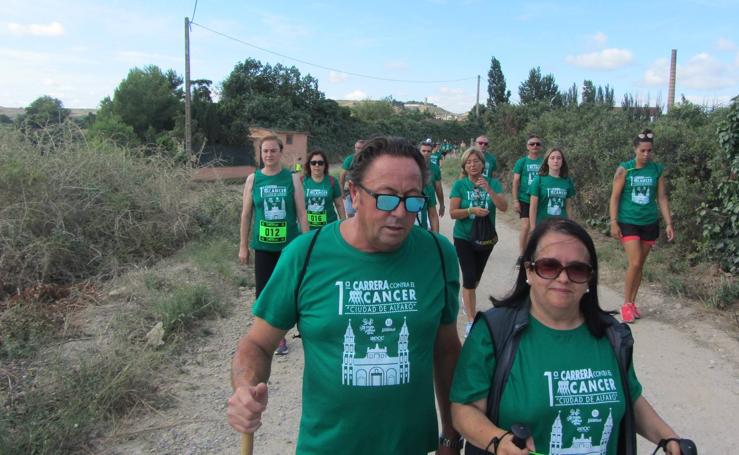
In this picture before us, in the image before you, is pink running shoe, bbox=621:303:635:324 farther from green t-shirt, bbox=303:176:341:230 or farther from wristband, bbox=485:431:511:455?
wristband, bbox=485:431:511:455

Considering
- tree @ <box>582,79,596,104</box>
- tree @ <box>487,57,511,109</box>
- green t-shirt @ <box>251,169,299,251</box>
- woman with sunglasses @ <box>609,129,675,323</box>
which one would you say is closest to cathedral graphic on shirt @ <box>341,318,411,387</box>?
green t-shirt @ <box>251,169,299,251</box>

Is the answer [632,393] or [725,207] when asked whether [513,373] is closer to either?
[632,393]

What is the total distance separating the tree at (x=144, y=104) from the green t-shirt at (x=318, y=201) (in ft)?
99.7

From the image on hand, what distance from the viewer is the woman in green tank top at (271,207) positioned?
492 centimetres

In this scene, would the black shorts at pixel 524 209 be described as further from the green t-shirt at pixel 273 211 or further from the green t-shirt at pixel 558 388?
the green t-shirt at pixel 558 388

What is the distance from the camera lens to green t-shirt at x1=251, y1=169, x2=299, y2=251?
4.91 metres

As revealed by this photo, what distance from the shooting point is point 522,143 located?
56.5 feet

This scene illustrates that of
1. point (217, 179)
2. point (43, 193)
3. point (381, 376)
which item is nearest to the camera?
point (381, 376)

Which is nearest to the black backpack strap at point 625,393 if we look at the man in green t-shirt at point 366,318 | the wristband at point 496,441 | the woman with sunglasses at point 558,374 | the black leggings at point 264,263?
the woman with sunglasses at point 558,374

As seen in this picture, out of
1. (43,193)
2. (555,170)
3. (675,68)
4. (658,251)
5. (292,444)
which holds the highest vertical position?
(675,68)

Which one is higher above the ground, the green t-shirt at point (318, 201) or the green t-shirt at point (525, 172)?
the green t-shirt at point (525, 172)

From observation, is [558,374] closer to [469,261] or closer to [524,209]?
[469,261]

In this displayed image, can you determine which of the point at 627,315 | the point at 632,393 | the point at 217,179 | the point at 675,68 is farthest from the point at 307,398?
the point at 675,68

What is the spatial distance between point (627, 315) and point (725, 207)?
2022mm
